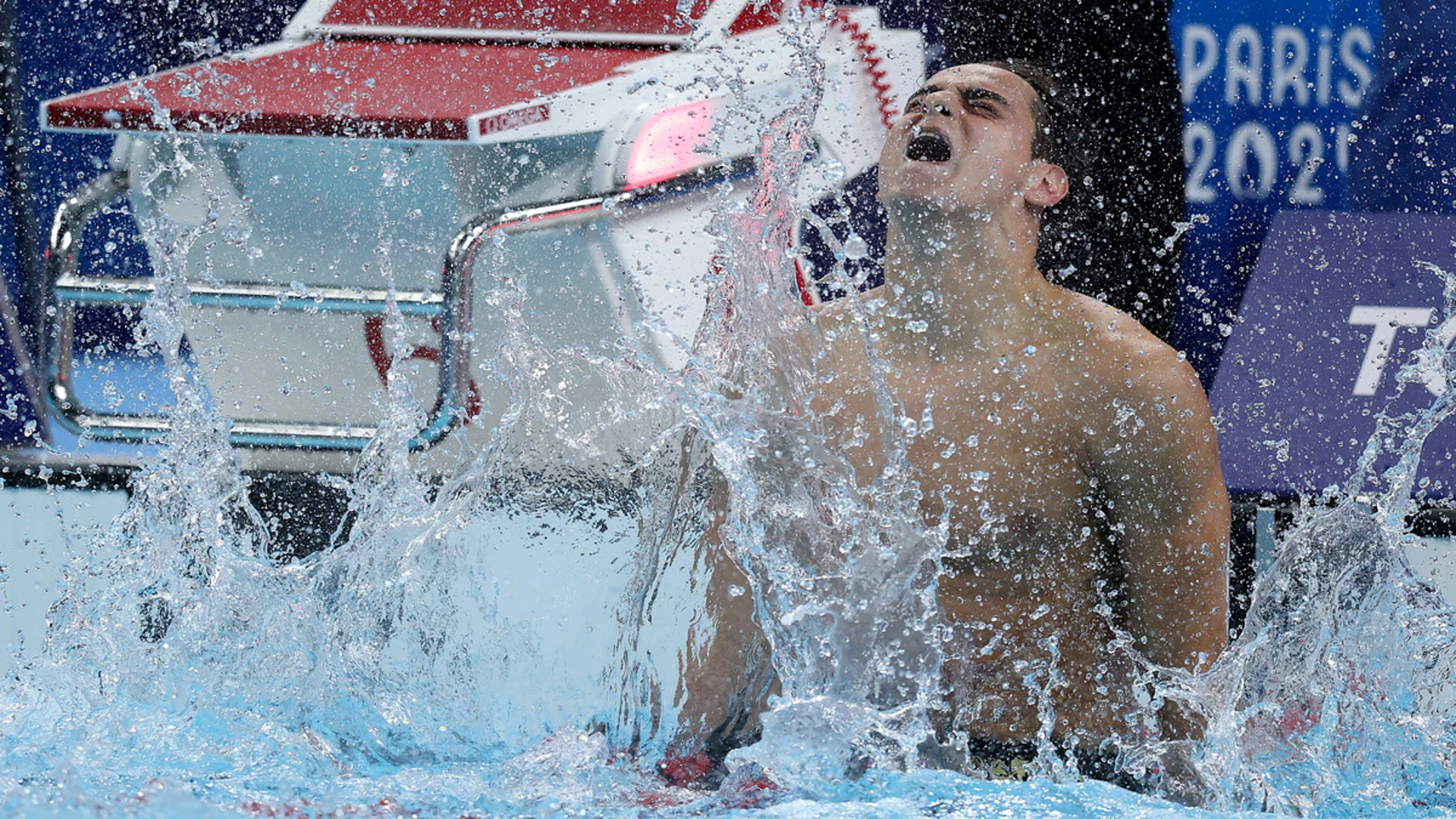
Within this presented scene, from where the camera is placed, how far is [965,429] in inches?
86.4

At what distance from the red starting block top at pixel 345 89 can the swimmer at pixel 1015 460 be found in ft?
Result: 2.16

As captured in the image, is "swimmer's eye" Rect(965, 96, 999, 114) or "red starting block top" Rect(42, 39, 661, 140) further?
"red starting block top" Rect(42, 39, 661, 140)

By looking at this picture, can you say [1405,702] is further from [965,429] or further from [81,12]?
[81,12]

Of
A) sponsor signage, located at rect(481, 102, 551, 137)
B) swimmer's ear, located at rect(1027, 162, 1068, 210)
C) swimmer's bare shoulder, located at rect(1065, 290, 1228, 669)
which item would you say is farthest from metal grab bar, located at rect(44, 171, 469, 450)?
swimmer's bare shoulder, located at rect(1065, 290, 1228, 669)

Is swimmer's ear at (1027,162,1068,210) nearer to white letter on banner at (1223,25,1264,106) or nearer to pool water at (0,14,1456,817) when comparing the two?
white letter on banner at (1223,25,1264,106)

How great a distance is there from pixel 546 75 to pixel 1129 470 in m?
1.26

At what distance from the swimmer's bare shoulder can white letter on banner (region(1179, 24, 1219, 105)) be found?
0.57m

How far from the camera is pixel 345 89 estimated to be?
2537 millimetres

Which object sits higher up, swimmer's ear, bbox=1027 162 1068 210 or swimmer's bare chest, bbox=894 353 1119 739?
swimmer's ear, bbox=1027 162 1068 210

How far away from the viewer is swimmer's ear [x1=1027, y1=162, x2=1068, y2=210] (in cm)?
234

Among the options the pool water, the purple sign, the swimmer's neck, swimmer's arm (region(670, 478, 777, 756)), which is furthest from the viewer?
the purple sign

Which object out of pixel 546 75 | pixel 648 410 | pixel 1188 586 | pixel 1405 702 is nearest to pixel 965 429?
pixel 1188 586

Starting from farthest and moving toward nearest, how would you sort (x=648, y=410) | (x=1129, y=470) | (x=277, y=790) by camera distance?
(x=648, y=410) → (x=1129, y=470) → (x=277, y=790)

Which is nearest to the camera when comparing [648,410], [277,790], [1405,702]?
[277,790]
